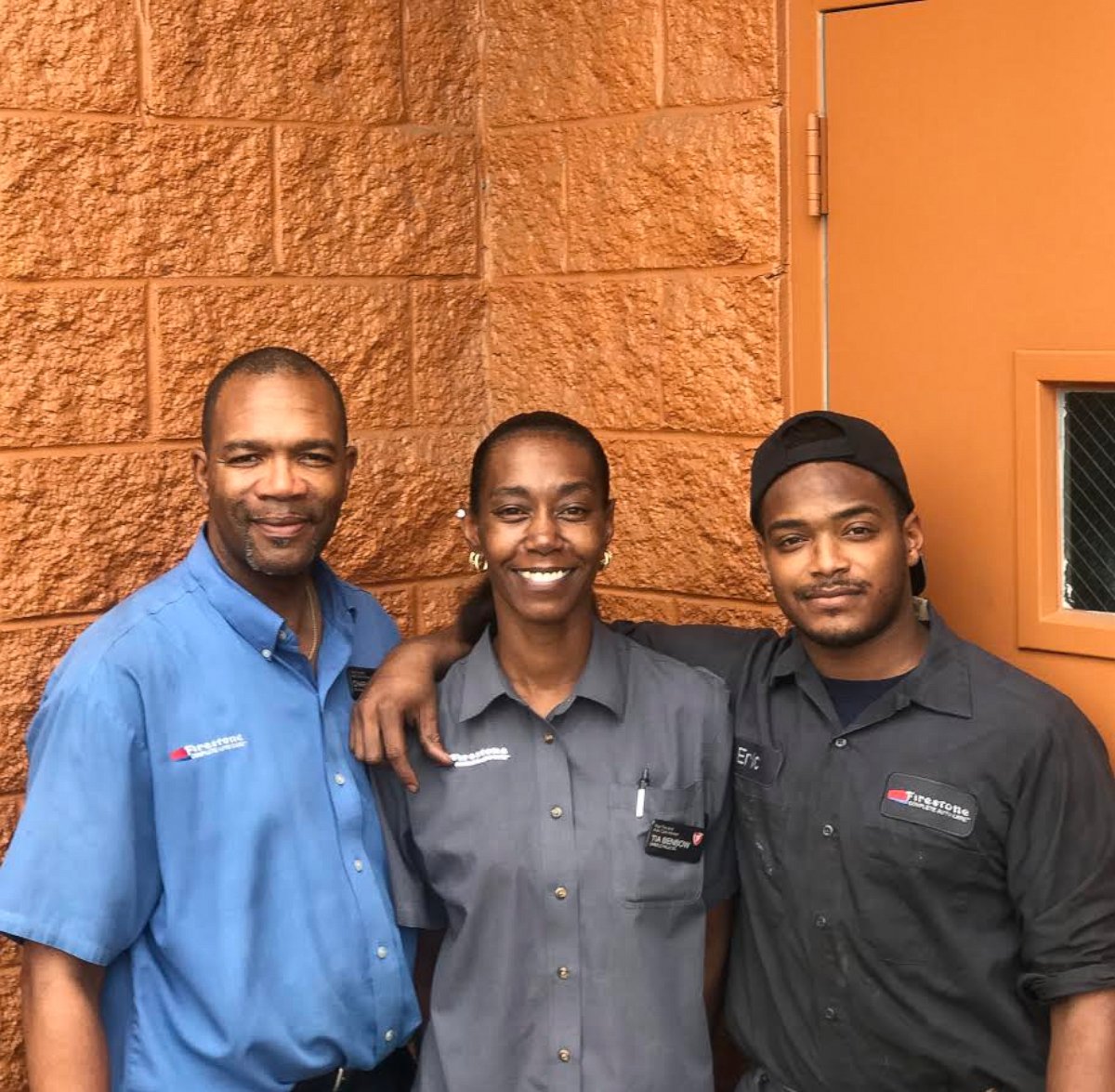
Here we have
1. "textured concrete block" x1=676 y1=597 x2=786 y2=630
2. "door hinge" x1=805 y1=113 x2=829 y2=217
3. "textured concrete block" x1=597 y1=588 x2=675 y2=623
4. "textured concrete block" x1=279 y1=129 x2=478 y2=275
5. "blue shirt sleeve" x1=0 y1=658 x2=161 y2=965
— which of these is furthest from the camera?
"textured concrete block" x1=597 y1=588 x2=675 y2=623

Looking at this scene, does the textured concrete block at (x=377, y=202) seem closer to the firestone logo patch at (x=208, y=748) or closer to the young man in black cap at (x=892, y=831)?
the young man in black cap at (x=892, y=831)

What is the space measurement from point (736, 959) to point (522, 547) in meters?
0.87

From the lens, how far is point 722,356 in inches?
156

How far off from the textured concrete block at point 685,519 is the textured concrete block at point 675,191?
1.46 ft

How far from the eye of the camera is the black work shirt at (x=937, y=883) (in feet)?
9.34

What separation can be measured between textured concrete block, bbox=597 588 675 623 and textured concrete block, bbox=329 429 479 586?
1.27ft

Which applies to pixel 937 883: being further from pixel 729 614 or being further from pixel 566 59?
pixel 566 59

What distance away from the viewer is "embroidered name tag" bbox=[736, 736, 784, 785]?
10.3 feet

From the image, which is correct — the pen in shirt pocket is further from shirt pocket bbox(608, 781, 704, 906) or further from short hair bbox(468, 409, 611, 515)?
short hair bbox(468, 409, 611, 515)

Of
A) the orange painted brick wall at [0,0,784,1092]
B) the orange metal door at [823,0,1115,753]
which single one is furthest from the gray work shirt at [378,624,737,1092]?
the orange painted brick wall at [0,0,784,1092]

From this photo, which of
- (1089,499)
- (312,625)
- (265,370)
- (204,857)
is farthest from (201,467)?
(1089,499)

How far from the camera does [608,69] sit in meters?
4.11

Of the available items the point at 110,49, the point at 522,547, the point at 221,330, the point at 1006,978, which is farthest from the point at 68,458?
the point at 1006,978

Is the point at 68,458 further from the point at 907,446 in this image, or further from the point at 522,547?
the point at 907,446
